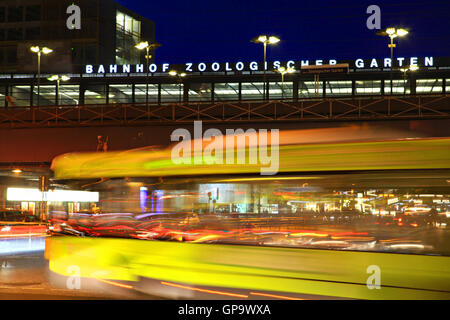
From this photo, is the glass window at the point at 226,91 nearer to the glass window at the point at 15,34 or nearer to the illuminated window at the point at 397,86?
the illuminated window at the point at 397,86

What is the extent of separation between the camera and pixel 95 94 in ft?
242

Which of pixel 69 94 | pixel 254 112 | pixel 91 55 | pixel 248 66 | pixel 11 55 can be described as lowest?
pixel 254 112

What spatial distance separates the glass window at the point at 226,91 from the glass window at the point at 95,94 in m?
14.8

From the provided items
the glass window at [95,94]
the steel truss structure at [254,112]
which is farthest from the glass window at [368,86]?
the steel truss structure at [254,112]

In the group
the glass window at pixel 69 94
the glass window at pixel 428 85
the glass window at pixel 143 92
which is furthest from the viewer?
the glass window at pixel 69 94

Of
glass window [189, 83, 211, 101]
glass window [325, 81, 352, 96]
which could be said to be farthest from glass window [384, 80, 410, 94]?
glass window [189, 83, 211, 101]

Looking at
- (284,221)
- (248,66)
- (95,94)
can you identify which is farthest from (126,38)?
(284,221)

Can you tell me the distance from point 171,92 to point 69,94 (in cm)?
1414

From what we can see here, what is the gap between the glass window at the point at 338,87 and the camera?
234 feet

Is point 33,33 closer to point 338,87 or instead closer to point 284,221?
point 338,87

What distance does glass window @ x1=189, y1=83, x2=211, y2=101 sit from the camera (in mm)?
72438
